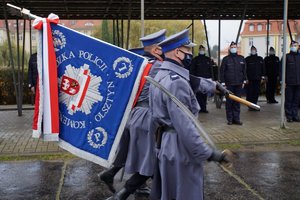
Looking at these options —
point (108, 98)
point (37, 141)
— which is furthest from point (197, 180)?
point (37, 141)

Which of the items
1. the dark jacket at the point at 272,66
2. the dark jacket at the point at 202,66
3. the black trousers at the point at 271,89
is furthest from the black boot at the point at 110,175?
the black trousers at the point at 271,89

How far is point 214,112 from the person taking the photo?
11.9 meters

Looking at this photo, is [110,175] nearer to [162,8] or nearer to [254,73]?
[162,8]

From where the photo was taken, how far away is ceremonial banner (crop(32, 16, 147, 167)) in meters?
4.06

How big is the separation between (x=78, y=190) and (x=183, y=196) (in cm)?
224

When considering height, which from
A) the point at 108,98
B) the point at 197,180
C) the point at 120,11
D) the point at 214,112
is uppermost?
the point at 120,11

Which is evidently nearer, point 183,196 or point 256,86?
point 183,196

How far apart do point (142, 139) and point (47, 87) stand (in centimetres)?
110

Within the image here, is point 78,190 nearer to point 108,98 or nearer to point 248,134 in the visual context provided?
point 108,98

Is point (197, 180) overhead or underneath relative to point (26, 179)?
overhead

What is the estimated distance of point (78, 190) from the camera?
5195 mm

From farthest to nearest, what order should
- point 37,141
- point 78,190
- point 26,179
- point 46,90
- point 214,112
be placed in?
point 214,112
point 37,141
point 26,179
point 78,190
point 46,90

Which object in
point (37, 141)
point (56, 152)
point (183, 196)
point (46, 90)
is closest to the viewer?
point (183, 196)

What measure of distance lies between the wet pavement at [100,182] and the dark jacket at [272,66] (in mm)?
7166
